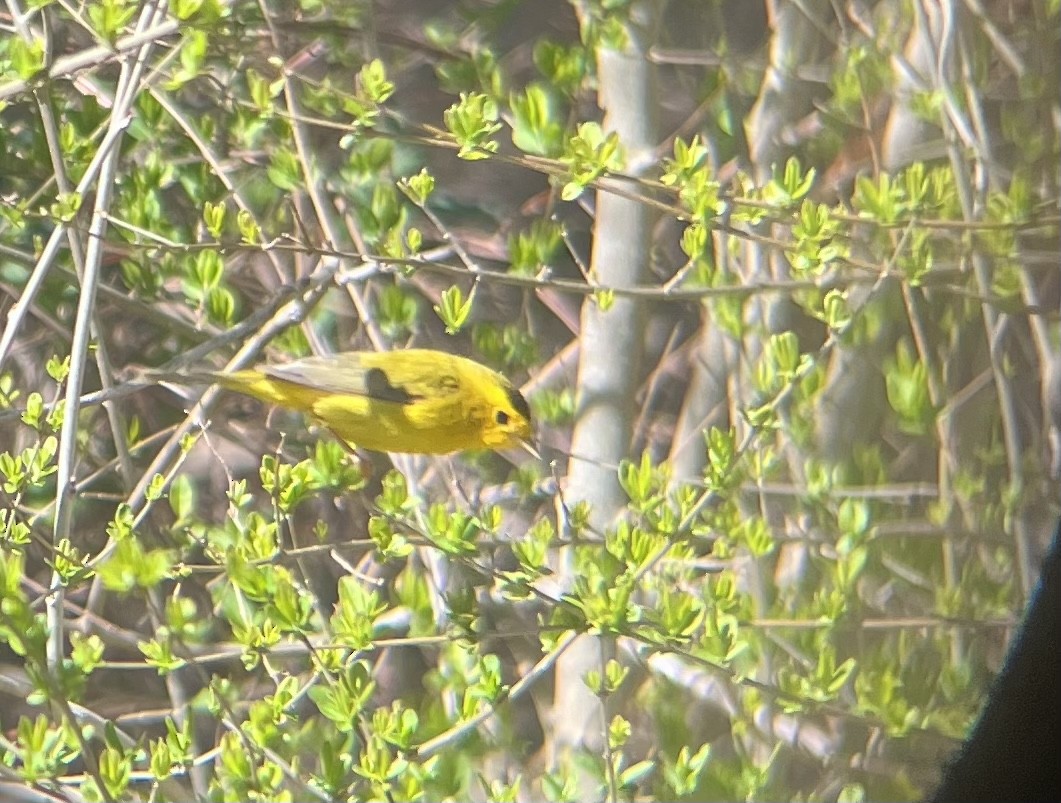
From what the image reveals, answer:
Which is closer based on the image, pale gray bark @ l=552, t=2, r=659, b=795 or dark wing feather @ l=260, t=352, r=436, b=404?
dark wing feather @ l=260, t=352, r=436, b=404

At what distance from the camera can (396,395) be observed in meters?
0.83

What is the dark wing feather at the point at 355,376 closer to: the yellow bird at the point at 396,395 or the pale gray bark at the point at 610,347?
the yellow bird at the point at 396,395

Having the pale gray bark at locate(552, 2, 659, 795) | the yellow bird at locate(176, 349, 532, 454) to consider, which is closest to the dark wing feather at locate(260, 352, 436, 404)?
the yellow bird at locate(176, 349, 532, 454)

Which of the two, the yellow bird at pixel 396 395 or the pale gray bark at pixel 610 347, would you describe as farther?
the pale gray bark at pixel 610 347

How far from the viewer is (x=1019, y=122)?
2.81ft

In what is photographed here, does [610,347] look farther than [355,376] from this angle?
Yes

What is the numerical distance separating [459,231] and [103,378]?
293 millimetres

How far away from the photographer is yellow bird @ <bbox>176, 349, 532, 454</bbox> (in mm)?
821

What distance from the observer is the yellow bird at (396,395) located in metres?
0.82

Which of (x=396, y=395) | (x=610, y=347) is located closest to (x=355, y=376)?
(x=396, y=395)

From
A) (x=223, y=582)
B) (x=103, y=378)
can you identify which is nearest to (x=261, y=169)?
(x=103, y=378)

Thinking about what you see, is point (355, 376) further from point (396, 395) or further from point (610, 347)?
point (610, 347)

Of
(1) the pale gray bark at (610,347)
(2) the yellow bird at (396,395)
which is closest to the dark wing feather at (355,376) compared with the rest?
(2) the yellow bird at (396,395)

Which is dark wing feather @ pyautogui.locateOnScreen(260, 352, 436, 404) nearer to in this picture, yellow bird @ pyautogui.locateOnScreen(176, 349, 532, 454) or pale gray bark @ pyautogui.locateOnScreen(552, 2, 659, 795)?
yellow bird @ pyautogui.locateOnScreen(176, 349, 532, 454)
